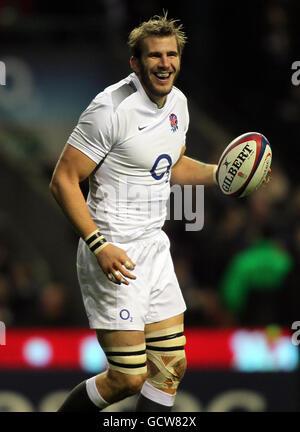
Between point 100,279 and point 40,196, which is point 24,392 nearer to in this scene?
point 100,279

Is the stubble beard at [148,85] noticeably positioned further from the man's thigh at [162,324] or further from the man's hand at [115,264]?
the man's thigh at [162,324]

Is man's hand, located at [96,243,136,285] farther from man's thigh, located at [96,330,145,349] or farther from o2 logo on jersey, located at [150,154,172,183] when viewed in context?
o2 logo on jersey, located at [150,154,172,183]

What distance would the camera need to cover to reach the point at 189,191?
6.47m

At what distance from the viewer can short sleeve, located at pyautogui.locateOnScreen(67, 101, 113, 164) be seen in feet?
16.3

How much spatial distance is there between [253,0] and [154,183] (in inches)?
214

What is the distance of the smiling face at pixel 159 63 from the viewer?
505 cm

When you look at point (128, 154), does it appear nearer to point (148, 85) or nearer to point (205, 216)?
point (148, 85)

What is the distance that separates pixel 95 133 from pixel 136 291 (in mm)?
857

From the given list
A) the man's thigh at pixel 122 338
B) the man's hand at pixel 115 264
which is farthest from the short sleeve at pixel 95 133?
the man's thigh at pixel 122 338

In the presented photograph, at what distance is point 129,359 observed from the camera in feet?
16.8

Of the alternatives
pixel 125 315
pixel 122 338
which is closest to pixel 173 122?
pixel 125 315

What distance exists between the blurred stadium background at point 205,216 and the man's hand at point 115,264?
7.70 ft

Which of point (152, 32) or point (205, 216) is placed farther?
point (205, 216)
